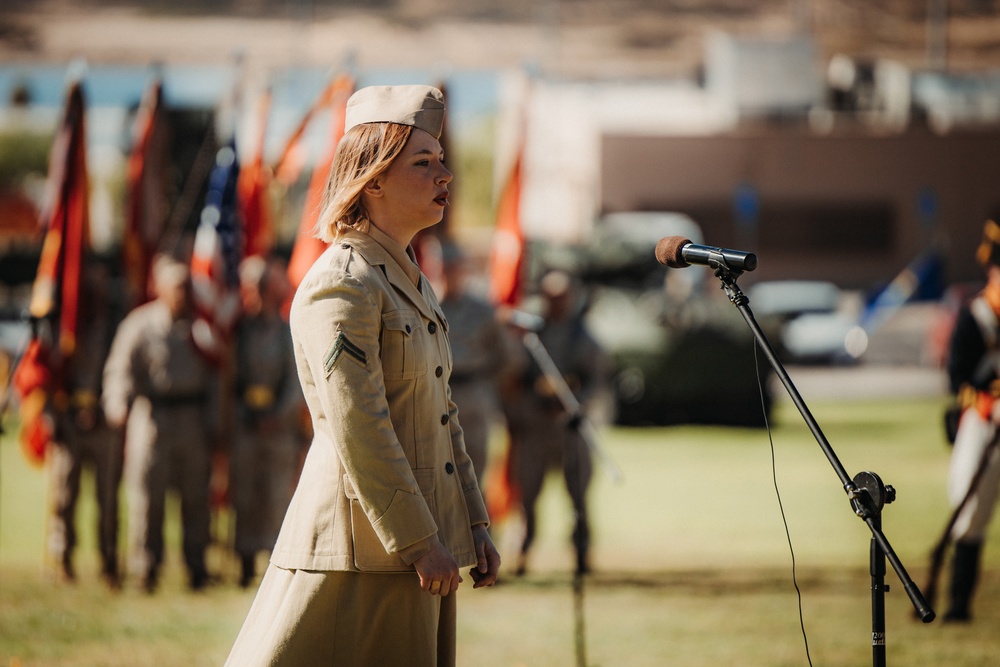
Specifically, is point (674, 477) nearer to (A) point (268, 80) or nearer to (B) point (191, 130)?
(A) point (268, 80)

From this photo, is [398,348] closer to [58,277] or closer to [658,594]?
[658,594]

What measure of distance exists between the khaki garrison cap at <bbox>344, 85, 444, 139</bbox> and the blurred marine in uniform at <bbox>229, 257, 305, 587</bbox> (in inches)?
234

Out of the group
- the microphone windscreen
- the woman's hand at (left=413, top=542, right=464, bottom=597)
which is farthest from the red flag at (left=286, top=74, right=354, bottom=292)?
the woman's hand at (left=413, top=542, right=464, bottom=597)

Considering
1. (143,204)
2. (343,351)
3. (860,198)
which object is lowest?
(343,351)

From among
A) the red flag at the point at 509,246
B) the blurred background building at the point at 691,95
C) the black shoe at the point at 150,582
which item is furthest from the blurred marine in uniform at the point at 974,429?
the blurred background building at the point at 691,95

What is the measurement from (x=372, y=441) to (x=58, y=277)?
22.5 feet

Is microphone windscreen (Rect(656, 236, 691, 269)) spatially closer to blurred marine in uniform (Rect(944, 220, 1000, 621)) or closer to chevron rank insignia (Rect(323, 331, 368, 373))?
chevron rank insignia (Rect(323, 331, 368, 373))

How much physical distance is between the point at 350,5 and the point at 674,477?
83.2 ft

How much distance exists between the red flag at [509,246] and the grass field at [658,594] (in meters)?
1.96

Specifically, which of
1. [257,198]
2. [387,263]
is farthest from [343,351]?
[257,198]

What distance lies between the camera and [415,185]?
3039 millimetres

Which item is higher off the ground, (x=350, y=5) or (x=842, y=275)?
(x=350, y=5)

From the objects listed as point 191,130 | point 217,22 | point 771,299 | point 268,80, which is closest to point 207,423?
point 268,80

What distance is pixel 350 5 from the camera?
35938mm
